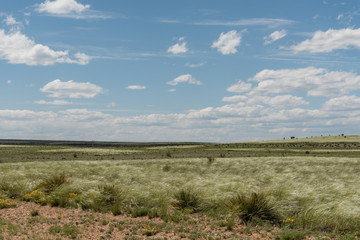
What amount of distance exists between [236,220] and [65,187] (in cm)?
854

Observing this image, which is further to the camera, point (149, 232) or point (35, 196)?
point (35, 196)

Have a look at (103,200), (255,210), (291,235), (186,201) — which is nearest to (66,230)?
(103,200)

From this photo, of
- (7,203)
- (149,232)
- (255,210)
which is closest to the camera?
(149,232)

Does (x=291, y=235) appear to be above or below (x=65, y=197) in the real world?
below

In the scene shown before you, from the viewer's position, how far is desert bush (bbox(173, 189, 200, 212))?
1342 centimetres

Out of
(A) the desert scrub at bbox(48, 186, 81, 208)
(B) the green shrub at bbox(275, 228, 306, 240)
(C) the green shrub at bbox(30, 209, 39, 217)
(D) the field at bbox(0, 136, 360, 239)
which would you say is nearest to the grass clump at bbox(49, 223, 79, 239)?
(D) the field at bbox(0, 136, 360, 239)

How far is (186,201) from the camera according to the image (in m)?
13.6

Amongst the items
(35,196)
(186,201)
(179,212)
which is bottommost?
(179,212)

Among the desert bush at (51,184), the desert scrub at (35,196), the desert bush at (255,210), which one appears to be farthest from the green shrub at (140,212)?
the desert bush at (51,184)

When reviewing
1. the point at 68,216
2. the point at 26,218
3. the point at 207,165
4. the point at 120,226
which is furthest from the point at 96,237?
the point at 207,165

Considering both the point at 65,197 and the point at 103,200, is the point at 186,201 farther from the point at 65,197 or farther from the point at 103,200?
the point at 65,197

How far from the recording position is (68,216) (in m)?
12.5

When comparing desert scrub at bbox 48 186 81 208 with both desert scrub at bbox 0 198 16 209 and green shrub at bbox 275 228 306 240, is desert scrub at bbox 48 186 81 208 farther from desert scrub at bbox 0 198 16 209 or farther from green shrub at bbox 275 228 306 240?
green shrub at bbox 275 228 306 240

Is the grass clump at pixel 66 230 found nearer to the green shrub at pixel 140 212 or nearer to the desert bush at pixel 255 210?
the green shrub at pixel 140 212
